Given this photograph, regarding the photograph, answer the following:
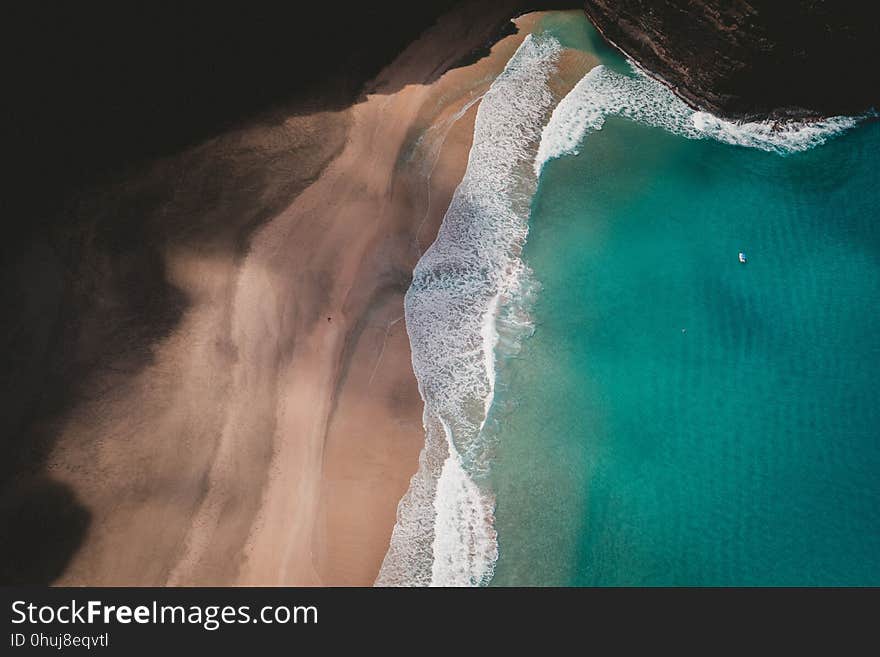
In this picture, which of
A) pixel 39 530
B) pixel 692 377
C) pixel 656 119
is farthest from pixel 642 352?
pixel 39 530

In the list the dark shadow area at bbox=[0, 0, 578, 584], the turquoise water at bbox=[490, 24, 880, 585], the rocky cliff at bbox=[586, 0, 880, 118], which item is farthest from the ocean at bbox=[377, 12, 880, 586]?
the dark shadow area at bbox=[0, 0, 578, 584]

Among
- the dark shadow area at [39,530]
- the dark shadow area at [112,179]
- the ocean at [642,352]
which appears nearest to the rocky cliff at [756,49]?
the ocean at [642,352]

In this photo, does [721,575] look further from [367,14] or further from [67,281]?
[367,14]

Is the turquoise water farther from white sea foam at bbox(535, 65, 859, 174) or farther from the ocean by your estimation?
white sea foam at bbox(535, 65, 859, 174)

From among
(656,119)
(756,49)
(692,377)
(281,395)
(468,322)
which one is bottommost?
(692,377)

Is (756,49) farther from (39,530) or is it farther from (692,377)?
(39,530)
